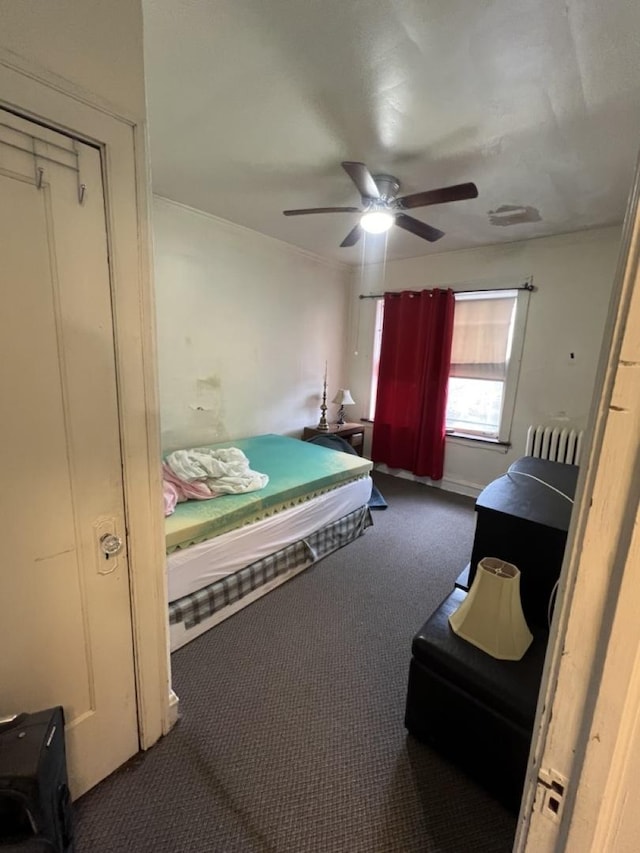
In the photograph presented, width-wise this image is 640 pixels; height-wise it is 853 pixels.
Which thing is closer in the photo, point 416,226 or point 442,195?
point 442,195

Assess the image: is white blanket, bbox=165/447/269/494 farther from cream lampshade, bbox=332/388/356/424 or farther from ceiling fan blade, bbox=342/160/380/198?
cream lampshade, bbox=332/388/356/424

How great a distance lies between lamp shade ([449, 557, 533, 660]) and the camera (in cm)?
128

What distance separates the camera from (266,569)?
7.52 feet

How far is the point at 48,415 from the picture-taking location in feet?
3.37

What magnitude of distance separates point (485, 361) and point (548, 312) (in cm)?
69

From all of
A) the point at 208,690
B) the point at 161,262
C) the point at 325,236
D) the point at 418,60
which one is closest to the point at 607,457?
the point at 418,60

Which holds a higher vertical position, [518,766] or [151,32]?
[151,32]

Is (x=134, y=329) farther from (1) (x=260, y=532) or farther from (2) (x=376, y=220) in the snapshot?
(2) (x=376, y=220)

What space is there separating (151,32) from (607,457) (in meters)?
1.98

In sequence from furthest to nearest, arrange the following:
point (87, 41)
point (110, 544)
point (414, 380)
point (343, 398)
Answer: point (343, 398), point (414, 380), point (110, 544), point (87, 41)

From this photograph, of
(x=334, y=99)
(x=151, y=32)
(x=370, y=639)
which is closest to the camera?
(x=151, y=32)

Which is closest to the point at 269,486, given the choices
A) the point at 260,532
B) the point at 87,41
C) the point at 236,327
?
the point at 260,532

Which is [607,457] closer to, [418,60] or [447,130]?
[418,60]

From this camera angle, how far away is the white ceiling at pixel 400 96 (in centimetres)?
127
